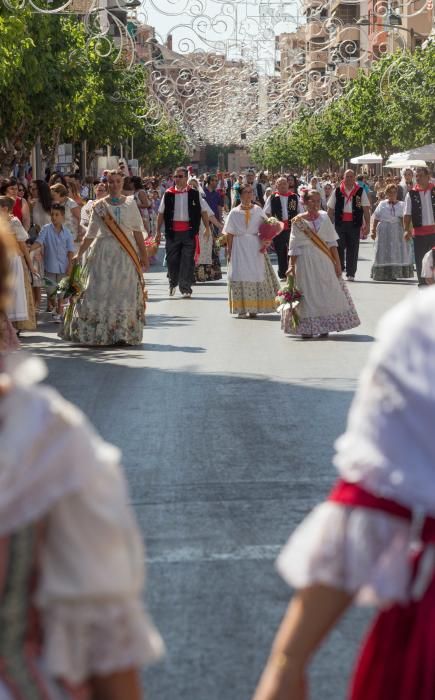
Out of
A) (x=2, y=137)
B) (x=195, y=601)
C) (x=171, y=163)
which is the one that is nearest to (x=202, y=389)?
(x=195, y=601)

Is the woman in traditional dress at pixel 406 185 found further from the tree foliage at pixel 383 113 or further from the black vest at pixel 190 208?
the tree foliage at pixel 383 113

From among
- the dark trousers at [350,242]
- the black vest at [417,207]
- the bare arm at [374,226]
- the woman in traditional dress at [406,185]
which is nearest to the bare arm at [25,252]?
the black vest at [417,207]

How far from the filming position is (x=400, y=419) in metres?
3.16

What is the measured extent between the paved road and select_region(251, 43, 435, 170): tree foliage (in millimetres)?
30120

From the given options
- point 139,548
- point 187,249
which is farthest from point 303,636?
point 187,249

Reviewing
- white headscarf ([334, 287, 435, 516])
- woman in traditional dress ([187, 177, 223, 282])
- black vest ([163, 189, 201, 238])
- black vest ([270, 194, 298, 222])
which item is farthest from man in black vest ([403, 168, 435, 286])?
white headscarf ([334, 287, 435, 516])

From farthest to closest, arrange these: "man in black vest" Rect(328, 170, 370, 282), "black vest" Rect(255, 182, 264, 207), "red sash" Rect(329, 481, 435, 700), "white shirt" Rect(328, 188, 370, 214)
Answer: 1. "black vest" Rect(255, 182, 264, 207)
2. "man in black vest" Rect(328, 170, 370, 282)
3. "white shirt" Rect(328, 188, 370, 214)
4. "red sash" Rect(329, 481, 435, 700)

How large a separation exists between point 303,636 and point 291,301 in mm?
15313

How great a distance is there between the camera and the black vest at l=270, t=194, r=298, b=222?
27812 mm

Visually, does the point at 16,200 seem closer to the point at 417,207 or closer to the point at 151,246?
the point at 151,246

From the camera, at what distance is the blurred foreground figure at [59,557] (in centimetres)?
289

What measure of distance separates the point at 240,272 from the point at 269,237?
57 cm

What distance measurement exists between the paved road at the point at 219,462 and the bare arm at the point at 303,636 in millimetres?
2100

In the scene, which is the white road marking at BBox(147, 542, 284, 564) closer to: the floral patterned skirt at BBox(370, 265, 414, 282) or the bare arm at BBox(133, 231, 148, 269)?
the bare arm at BBox(133, 231, 148, 269)
